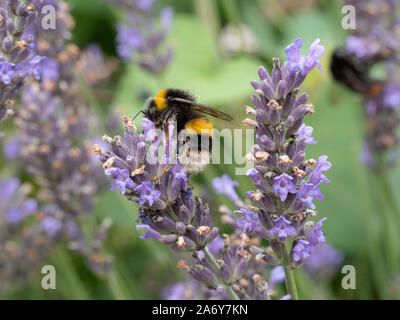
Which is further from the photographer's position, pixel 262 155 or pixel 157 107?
pixel 157 107

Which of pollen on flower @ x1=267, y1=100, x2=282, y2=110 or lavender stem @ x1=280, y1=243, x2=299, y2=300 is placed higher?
pollen on flower @ x1=267, y1=100, x2=282, y2=110

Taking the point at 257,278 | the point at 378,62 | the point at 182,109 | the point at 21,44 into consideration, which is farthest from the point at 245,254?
the point at 378,62

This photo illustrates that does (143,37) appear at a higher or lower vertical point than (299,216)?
higher

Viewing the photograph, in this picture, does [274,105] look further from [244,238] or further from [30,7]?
[30,7]

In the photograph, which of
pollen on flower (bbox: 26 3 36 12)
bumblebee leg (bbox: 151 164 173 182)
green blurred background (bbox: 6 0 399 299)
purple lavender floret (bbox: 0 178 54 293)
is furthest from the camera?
green blurred background (bbox: 6 0 399 299)

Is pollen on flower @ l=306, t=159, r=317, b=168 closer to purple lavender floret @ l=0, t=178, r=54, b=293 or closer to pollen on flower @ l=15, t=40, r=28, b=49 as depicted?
pollen on flower @ l=15, t=40, r=28, b=49

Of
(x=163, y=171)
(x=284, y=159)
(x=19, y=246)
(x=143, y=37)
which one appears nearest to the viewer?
(x=284, y=159)

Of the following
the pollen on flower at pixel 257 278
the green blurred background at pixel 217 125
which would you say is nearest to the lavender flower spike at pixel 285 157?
the pollen on flower at pixel 257 278

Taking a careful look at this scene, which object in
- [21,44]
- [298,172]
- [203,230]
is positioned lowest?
[203,230]

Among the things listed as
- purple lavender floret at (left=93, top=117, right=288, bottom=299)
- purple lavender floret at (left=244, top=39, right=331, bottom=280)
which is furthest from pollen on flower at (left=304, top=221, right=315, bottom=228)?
purple lavender floret at (left=93, top=117, right=288, bottom=299)
